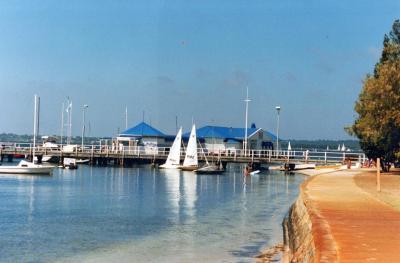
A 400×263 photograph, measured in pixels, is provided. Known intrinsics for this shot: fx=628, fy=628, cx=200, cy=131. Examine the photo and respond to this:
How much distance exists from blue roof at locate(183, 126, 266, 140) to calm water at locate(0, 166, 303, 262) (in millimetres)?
37818

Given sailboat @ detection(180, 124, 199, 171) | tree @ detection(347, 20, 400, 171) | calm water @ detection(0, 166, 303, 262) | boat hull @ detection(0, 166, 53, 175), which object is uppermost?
tree @ detection(347, 20, 400, 171)

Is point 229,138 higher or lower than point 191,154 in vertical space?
higher

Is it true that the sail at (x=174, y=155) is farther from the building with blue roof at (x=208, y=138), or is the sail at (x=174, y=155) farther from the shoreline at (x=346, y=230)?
the shoreline at (x=346, y=230)

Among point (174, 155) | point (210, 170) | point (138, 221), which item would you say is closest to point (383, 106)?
point (138, 221)

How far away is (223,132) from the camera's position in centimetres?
9744

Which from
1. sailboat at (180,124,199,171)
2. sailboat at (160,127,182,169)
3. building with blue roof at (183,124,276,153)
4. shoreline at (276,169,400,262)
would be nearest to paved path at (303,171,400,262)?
shoreline at (276,169,400,262)

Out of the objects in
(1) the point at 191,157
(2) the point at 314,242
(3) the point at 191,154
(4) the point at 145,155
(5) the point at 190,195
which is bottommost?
(5) the point at 190,195

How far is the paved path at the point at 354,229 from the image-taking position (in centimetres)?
1264

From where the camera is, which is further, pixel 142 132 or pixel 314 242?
pixel 142 132

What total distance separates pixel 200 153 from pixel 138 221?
186 feet

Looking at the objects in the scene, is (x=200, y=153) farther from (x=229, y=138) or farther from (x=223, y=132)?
(x=223, y=132)

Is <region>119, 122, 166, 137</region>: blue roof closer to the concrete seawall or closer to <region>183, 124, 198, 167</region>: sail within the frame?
<region>183, 124, 198, 167</region>: sail

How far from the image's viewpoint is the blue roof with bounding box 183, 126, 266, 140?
95.7 metres

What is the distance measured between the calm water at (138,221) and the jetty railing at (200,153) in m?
25.0
